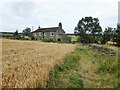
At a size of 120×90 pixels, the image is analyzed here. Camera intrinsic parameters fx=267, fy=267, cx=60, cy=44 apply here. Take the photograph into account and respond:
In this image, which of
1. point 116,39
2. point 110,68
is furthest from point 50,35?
point 110,68

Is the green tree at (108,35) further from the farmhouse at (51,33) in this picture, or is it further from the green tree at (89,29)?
the farmhouse at (51,33)

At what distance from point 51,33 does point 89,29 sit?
13.9 meters

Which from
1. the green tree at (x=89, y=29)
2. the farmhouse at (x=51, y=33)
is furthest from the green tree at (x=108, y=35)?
the farmhouse at (x=51, y=33)

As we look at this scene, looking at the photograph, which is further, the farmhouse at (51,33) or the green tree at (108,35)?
the farmhouse at (51,33)

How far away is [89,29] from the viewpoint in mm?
96500

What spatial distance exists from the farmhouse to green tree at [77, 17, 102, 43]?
6.74 m

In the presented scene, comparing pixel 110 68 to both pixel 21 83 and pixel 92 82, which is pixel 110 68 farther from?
pixel 21 83

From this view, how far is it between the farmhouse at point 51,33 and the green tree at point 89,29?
674 cm

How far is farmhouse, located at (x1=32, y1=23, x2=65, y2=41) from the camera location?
92.9 meters

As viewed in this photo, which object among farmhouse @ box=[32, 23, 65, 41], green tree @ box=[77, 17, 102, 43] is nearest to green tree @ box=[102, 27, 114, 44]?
green tree @ box=[77, 17, 102, 43]

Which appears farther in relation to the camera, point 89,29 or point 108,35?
point 89,29

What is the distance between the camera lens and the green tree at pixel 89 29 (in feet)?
284

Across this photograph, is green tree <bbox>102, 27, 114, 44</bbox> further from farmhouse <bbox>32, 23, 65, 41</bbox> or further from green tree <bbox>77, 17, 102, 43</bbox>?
farmhouse <bbox>32, 23, 65, 41</bbox>

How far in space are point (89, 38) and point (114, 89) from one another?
2944 inches
